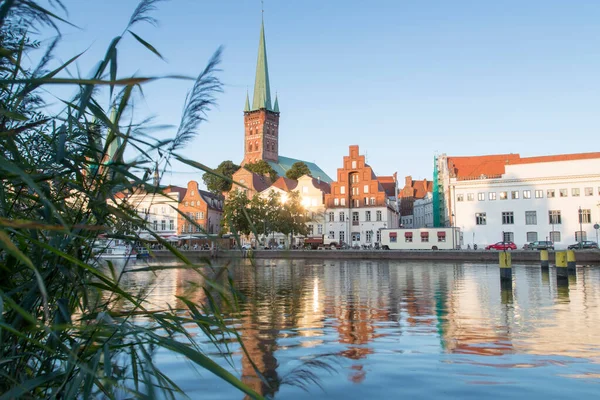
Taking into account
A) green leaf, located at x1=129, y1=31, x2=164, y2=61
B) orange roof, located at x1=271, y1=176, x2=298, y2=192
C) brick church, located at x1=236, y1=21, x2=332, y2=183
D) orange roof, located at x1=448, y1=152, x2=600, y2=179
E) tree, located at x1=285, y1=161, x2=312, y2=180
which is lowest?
green leaf, located at x1=129, y1=31, x2=164, y2=61

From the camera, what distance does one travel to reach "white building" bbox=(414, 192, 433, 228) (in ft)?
355

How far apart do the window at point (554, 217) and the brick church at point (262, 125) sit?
248 feet

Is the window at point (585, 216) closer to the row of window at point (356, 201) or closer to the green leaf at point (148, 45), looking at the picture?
the row of window at point (356, 201)

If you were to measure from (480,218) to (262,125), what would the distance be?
79.9 m

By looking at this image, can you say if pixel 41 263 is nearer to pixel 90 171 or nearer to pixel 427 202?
pixel 90 171

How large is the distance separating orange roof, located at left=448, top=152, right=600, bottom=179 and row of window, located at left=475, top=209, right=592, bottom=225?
660cm

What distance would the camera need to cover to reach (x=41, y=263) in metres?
2.56

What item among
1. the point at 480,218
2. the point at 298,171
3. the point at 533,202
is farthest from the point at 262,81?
the point at 533,202

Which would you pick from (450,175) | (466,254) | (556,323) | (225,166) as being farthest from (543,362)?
(225,166)

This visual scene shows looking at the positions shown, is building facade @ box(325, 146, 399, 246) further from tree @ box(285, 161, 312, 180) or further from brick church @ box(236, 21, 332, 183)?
brick church @ box(236, 21, 332, 183)

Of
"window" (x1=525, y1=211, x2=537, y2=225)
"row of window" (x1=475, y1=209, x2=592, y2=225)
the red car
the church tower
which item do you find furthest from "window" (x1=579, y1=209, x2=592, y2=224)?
the church tower

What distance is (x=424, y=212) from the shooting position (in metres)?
113

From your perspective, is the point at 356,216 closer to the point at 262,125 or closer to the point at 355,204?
the point at 355,204

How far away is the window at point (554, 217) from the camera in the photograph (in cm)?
6322
